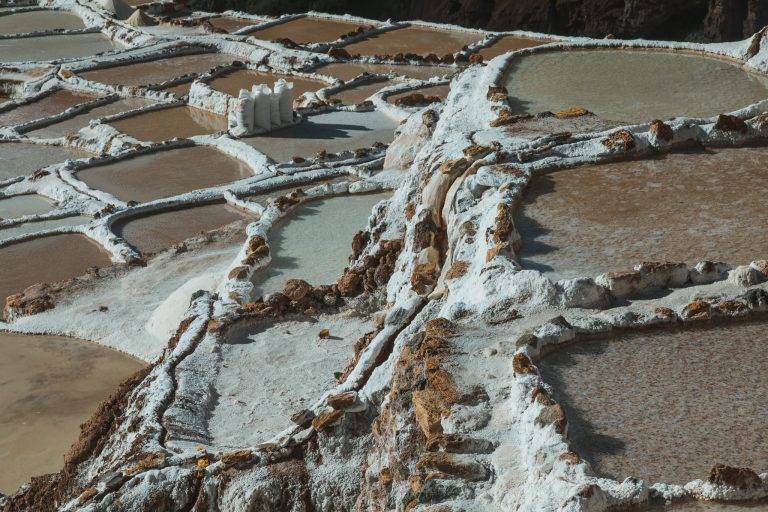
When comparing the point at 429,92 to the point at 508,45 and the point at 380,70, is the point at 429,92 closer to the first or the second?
the point at 380,70

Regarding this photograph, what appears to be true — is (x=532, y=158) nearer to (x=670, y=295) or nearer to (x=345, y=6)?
(x=670, y=295)

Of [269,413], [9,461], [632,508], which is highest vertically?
[632,508]

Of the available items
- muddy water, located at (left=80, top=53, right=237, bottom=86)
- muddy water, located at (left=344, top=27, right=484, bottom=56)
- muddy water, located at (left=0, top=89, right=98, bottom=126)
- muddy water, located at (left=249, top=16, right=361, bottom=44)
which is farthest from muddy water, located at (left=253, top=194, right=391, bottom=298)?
muddy water, located at (left=249, top=16, right=361, bottom=44)

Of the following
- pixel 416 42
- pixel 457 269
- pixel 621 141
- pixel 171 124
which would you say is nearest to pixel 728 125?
pixel 621 141

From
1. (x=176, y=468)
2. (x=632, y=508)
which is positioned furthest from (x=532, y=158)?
(x=632, y=508)

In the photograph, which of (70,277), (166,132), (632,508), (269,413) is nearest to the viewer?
(632,508)

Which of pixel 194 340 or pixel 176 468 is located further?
pixel 194 340

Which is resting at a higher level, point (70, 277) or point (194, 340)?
point (194, 340)

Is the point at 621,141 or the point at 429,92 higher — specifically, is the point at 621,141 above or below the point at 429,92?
above
